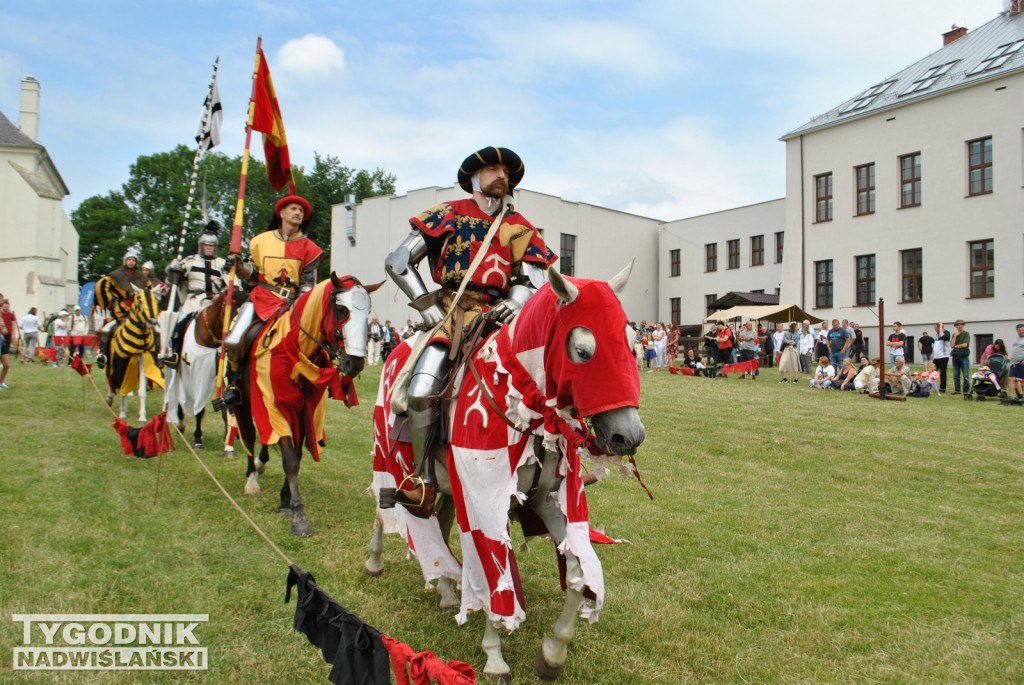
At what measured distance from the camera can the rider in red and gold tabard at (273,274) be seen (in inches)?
293

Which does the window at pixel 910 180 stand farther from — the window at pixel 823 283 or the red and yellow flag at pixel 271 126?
the red and yellow flag at pixel 271 126

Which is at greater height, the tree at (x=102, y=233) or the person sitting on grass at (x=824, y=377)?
the tree at (x=102, y=233)

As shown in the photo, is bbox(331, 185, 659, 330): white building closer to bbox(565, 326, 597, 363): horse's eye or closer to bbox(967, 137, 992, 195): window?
bbox(967, 137, 992, 195): window

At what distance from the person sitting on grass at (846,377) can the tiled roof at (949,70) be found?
674 inches

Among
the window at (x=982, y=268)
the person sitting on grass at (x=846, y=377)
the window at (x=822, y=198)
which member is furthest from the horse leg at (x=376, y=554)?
the window at (x=822, y=198)

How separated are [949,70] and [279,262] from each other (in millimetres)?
33776

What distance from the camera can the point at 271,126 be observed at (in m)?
8.66

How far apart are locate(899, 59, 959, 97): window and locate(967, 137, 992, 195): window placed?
3.51 metres

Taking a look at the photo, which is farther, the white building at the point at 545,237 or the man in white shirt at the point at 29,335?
the white building at the point at 545,237

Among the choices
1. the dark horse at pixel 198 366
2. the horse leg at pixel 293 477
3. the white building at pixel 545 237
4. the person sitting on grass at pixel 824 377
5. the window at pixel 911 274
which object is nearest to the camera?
the horse leg at pixel 293 477

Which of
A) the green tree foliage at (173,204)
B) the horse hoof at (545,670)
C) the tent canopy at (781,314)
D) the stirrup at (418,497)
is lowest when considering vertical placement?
the horse hoof at (545,670)

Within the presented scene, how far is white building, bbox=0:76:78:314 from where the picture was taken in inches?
1609

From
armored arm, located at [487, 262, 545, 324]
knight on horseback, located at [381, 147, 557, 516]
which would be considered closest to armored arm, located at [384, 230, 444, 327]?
knight on horseback, located at [381, 147, 557, 516]

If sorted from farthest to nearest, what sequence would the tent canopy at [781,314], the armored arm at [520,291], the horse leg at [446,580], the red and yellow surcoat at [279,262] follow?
the tent canopy at [781,314] < the red and yellow surcoat at [279,262] < the horse leg at [446,580] < the armored arm at [520,291]
